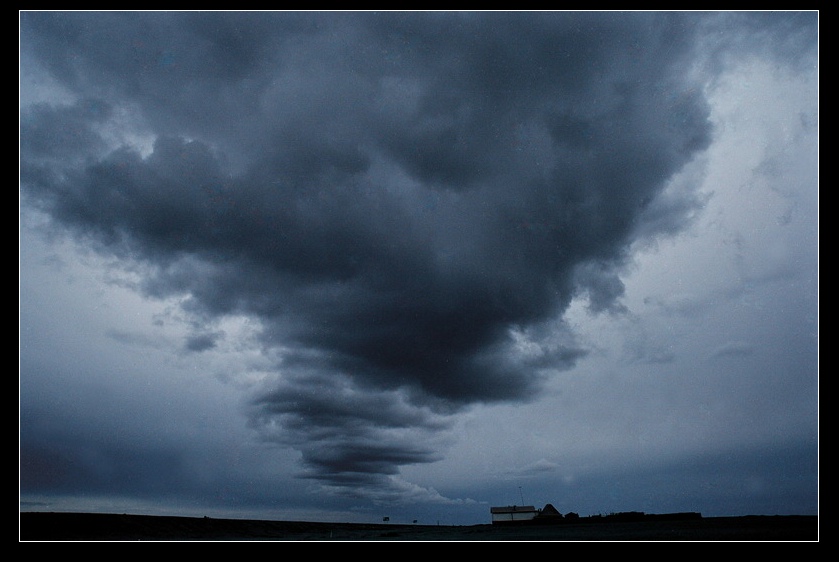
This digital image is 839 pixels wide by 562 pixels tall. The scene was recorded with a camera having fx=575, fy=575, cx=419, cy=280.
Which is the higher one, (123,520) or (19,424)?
(19,424)

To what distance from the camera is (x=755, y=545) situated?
38938 millimetres

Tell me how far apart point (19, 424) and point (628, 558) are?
36215 mm

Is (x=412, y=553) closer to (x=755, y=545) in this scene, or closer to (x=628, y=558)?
(x=628, y=558)

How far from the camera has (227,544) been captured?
127 feet
